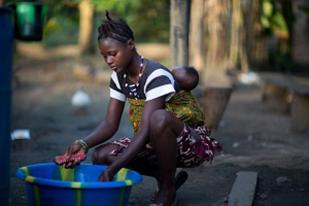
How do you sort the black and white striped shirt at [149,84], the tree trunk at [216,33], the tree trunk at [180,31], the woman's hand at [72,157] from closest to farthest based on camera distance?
the woman's hand at [72,157] → the black and white striped shirt at [149,84] → the tree trunk at [180,31] → the tree trunk at [216,33]

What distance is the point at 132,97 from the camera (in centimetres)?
422

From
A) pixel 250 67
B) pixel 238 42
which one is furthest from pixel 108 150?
pixel 250 67

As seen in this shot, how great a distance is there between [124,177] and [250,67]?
11.4 meters

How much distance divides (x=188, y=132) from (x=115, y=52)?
2.07 ft

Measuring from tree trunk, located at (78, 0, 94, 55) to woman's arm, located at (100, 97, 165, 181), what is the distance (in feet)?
36.9

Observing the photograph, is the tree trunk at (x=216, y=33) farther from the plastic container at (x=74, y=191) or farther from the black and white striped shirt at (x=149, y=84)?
the plastic container at (x=74, y=191)

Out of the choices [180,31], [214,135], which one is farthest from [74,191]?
[214,135]

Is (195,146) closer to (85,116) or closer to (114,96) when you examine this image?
(114,96)

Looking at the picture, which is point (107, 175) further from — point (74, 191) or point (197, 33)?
point (197, 33)

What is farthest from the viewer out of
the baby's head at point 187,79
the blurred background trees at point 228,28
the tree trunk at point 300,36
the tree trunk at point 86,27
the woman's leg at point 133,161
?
the tree trunk at point 300,36

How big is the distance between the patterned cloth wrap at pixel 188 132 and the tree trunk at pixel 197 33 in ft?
13.4

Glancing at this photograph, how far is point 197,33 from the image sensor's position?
9852 millimetres

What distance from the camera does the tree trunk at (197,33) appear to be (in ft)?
29.6

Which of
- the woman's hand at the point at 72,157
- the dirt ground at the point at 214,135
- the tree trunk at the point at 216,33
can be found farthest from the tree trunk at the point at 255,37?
the woman's hand at the point at 72,157
